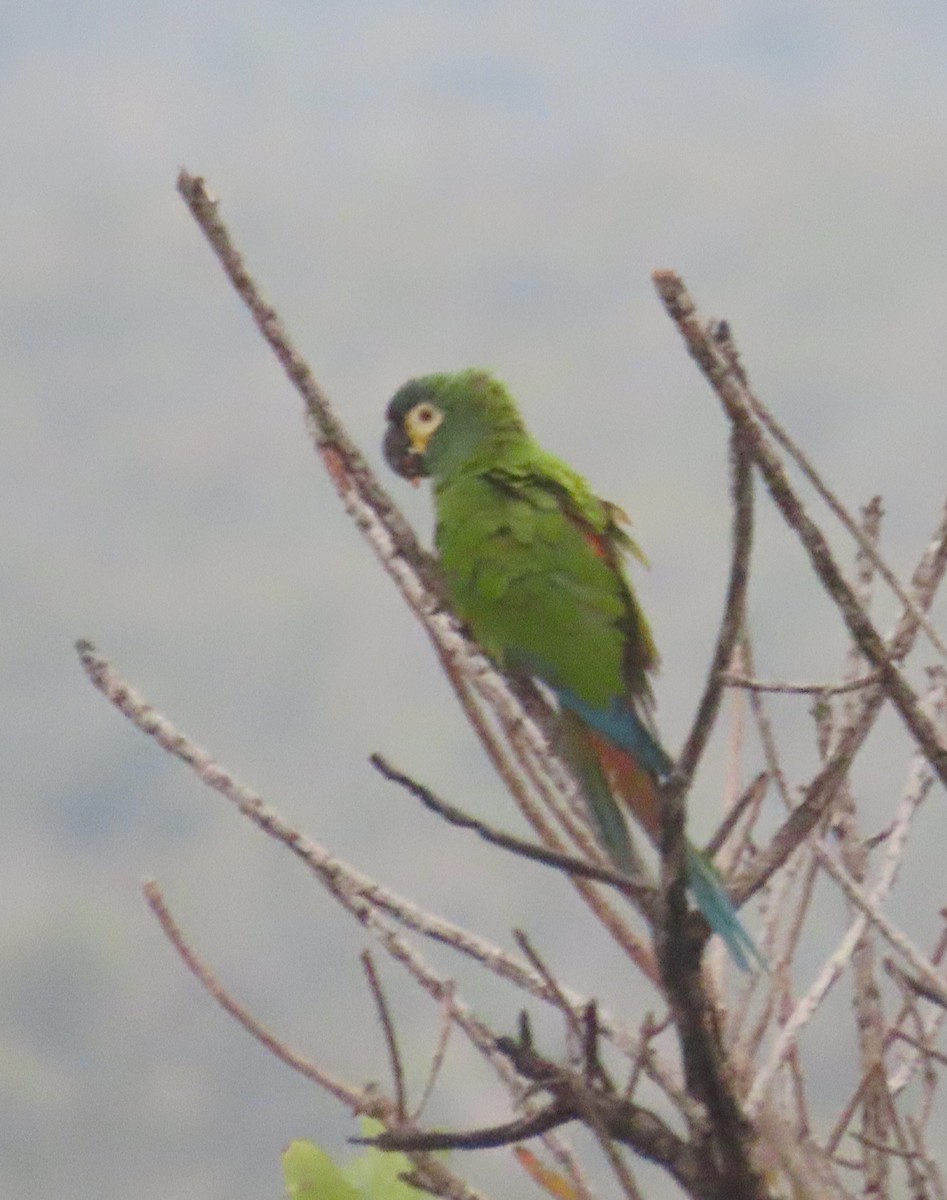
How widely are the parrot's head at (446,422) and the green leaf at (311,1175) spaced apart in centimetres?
93

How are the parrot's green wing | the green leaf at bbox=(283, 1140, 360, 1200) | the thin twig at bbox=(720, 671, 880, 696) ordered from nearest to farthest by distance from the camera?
the thin twig at bbox=(720, 671, 880, 696)
the green leaf at bbox=(283, 1140, 360, 1200)
the parrot's green wing

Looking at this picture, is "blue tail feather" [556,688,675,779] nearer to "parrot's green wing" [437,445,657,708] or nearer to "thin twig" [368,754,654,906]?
"parrot's green wing" [437,445,657,708]

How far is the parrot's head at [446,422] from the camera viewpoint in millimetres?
2010

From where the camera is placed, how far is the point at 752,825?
1.33 meters

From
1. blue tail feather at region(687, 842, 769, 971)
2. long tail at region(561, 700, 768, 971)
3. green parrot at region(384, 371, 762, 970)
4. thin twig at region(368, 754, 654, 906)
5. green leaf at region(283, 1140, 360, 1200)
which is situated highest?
green parrot at region(384, 371, 762, 970)

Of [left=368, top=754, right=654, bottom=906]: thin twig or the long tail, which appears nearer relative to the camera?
[left=368, top=754, right=654, bottom=906]: thin twig

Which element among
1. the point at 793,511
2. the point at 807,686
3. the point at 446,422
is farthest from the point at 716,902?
the point at 446,422

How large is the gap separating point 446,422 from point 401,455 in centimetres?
10

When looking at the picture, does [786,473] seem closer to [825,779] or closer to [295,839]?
[825,779]

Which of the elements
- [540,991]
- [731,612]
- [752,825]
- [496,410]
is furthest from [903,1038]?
[496,410]

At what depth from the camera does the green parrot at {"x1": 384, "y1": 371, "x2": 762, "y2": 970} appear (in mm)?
1493

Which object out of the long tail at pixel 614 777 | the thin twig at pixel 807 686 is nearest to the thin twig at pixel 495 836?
the thin twig at pixel 807 686

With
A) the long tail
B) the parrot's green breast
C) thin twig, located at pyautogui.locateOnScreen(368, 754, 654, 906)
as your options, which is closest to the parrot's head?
the parrot's green breast

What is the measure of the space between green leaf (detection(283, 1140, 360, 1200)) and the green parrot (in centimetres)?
36
